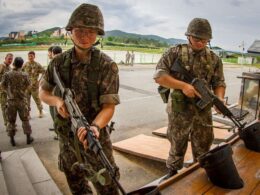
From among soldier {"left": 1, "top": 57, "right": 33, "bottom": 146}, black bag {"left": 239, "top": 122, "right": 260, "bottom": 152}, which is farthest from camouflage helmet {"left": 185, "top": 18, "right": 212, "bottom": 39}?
soldier {"left": 1, "top": 57, "right": 33, "bottom": 146}

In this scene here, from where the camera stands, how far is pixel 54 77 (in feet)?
7.22

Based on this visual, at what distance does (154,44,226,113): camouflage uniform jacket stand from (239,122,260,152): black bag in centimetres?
63

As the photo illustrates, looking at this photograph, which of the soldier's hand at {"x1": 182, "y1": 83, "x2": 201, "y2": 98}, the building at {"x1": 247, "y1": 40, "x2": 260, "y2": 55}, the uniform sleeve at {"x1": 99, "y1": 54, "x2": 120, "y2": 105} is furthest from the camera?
the building at {"x1": 247, "y1": 40, "x2": 260, "y2": 55}

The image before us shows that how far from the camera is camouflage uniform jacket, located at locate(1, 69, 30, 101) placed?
5.29 meters

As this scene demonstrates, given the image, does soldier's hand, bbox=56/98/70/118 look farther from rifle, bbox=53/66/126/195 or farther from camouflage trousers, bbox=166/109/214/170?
camouflage trousers, bbox=166/109/214/170

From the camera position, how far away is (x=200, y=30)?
2.81 metres

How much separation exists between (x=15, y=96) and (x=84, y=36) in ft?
12.2

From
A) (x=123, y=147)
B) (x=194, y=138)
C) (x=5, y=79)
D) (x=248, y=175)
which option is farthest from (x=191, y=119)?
(x=5, y=79)

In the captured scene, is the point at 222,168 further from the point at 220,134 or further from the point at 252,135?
the point at 220,134

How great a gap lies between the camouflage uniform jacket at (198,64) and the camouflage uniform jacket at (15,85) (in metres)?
3.28

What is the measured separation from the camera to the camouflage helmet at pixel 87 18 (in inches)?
81.6

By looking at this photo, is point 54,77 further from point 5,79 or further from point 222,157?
point 5,79

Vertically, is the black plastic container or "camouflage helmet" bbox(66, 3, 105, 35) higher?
"camouflage helmet" bbox(66, 3, 105, 35)

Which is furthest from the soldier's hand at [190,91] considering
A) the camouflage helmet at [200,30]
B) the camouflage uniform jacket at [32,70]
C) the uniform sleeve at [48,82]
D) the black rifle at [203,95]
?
the camouflage uniform jacket at [32,70]
